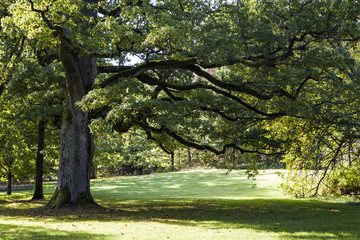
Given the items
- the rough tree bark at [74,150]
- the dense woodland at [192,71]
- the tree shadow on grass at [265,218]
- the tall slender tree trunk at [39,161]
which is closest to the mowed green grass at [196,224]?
the tree shadow on grass at [265,218]

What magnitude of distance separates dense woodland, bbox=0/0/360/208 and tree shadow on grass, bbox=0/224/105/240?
3.59 metres

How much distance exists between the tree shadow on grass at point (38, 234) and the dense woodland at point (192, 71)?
11.8 feet

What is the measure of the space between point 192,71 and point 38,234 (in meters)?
8.81

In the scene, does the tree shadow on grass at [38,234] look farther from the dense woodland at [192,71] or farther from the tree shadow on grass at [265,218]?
the dense woodland at [192,71]

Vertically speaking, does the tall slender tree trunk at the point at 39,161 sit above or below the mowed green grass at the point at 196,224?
above

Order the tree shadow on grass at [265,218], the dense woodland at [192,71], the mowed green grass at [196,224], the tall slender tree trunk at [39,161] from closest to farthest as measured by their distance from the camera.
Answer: the mowed green grass at [196,224], the tree shadow on grass at [265,218], the dense woodland at [192,71], the tall slender tree trunk at [39,161]

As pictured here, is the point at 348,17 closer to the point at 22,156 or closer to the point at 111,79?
the point at 111,79

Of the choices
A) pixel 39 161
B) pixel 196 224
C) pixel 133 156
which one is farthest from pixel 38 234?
pixel 133 156

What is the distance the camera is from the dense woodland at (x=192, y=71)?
36.1 ft

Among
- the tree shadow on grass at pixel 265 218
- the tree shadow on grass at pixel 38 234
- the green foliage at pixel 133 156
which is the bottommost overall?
the tree shadow on grass at pixel 265 218

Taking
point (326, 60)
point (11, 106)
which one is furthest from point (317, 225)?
point (11, 106)

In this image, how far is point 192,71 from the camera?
14.5 m

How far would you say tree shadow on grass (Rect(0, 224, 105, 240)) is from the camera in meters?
8.15

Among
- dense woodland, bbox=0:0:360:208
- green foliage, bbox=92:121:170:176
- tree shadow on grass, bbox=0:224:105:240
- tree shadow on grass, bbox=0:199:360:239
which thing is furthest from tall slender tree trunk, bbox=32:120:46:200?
green foliage, bbox=92:121:170:176
